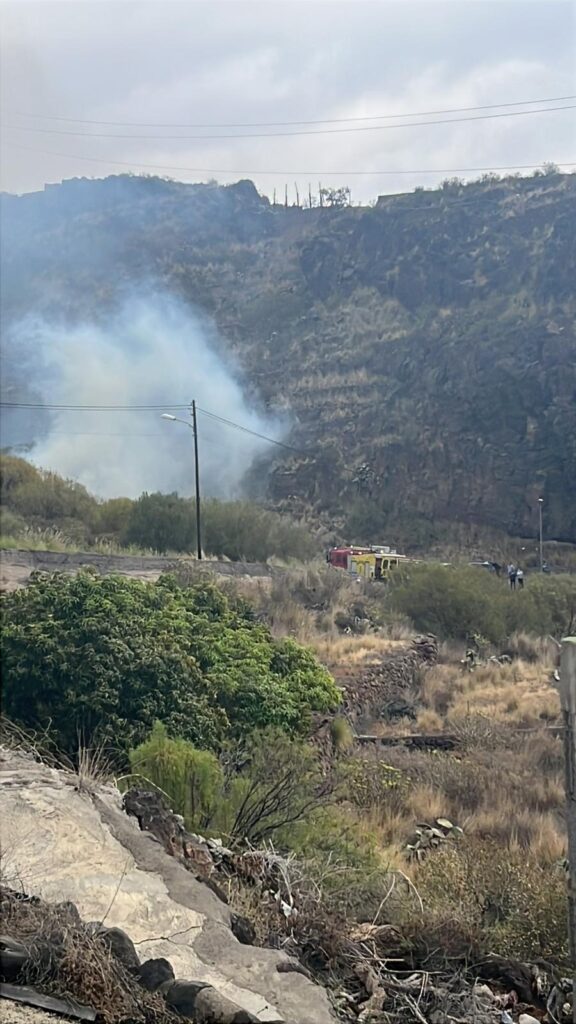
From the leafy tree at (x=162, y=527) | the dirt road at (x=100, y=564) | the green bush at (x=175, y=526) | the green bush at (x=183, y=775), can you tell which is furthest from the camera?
the leafy tree at (x=162, y=527)

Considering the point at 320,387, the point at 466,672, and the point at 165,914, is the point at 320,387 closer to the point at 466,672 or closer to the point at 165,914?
the point at 466,672

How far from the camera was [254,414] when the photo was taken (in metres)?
24.5

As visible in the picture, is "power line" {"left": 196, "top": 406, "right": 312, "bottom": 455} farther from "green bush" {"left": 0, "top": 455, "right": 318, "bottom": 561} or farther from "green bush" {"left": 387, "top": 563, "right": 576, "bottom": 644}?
"green bush" {"left": 387, "top": 563, "right": 576, "bottom": 644}

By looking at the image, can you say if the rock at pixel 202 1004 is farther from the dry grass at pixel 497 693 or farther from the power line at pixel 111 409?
the power line at pixel 111 409

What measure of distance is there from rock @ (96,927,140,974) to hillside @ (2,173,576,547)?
408 inches

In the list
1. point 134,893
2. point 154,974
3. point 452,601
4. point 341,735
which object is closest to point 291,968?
point 154,974

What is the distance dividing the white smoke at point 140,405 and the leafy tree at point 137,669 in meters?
9.56

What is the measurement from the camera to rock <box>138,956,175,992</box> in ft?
12.2

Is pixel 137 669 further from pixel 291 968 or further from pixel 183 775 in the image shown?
pixel 291 968

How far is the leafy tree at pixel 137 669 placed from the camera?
8.70 meters

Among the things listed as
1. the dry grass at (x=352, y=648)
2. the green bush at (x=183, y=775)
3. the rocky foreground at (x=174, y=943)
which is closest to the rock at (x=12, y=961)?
the rocky foreground at (x=174, y=943)

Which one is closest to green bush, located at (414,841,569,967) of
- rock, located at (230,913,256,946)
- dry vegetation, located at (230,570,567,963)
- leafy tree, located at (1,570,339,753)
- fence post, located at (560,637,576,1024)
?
dry vegetation, located at (230,570,567,963)

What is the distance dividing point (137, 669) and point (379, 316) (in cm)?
1985

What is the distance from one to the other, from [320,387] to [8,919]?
883 inches
